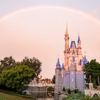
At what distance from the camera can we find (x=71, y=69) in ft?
189

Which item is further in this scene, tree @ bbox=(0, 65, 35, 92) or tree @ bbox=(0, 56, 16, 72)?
tree @ bbox=(0, 56, 16, 72)

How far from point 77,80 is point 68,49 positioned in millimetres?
13637

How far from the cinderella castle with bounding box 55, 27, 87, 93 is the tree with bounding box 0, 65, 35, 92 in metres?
28.0

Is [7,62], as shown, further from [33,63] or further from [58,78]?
[58,78]

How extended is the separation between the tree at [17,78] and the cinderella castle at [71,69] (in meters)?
28.0

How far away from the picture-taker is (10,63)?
54750 millimetres

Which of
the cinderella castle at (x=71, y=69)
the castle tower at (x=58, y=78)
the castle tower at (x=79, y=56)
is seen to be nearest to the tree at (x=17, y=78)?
the cinderella castle at (x=71, y=69)

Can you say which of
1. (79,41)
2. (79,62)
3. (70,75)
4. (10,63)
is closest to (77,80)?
(70,75)

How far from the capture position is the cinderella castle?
185 ft

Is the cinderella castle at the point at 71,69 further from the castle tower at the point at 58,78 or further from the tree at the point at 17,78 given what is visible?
the tree at the point at 17,78

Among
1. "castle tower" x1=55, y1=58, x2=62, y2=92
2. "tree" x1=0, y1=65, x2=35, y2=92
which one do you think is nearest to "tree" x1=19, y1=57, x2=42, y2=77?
"castle tower" x1=55, y1=58, x2=62, y2=92

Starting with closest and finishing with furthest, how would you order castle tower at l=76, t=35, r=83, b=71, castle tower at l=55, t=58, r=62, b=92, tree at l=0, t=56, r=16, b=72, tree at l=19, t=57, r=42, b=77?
tree at l=0, t=56, r=16, b=72 < tree at l=19, t=57, r=42, b=77 < castle tower at l=76, t=35, r=83, b=71 < castle tower at l=55, t=58, r=62, b=92

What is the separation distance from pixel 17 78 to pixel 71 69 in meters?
31.0

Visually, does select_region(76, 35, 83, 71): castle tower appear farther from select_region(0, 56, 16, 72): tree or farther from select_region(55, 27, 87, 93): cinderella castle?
select_region(0, 56, 16, 72): tree
